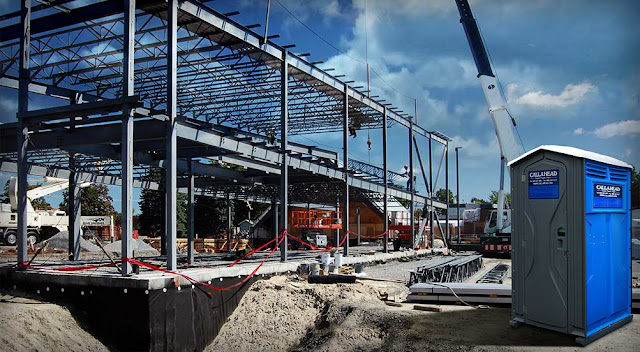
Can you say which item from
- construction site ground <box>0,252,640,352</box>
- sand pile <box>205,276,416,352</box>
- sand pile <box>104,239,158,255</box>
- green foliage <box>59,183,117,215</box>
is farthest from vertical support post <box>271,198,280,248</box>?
green foliage <box>59,183,117,215</box>

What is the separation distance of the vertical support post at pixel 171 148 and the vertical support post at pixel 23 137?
4.47 m

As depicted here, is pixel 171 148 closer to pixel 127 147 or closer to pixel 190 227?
pixel 127 147

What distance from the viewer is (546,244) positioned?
29.7ft

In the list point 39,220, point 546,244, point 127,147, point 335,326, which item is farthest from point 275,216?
point 39,220

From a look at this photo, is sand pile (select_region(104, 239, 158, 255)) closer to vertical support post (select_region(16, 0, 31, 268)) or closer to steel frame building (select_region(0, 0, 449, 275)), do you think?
steel frame building (select_region(0, 0, 449, 275))

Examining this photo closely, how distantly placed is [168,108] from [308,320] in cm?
630

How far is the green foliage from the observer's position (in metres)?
55.3

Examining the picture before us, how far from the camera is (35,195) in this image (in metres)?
34.1

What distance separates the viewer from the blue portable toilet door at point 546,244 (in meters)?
8.81

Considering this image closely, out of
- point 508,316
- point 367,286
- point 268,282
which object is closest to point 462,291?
point 508,316

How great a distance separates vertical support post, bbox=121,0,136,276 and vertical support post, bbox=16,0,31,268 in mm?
3906

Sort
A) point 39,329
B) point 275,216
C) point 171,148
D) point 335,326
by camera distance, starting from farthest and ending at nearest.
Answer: point 275,216 → point 171,148 → point 335,326 → point 39,329

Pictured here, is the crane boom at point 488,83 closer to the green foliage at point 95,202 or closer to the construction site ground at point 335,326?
the construction site ground at point 335,326

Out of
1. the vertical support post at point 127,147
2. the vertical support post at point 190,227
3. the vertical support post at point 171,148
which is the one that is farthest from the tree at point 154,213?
the vertical support post at point 127,147
